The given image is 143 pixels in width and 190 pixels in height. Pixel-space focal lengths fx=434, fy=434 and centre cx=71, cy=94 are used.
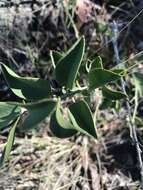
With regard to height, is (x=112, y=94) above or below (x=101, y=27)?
below

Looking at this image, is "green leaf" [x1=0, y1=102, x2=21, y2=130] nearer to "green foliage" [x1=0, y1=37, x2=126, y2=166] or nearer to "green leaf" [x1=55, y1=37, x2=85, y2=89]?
"green foliage" [x1=0, y1=37, x2=126, y2=166]

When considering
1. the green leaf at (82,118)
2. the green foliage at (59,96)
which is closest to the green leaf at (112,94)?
the green foliage at (59,96)

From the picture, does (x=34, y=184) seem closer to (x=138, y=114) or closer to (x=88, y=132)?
(x=138, y=114)

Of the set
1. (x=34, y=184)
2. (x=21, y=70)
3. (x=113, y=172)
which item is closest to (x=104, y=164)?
(x=113, y=172)

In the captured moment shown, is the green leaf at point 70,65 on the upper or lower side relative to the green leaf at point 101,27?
lower

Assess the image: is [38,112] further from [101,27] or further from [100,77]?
[101,27]

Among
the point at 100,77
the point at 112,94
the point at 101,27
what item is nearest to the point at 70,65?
the point at 100,77

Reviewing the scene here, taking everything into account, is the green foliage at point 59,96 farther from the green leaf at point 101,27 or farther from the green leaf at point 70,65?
the green leaf at point 101,27
